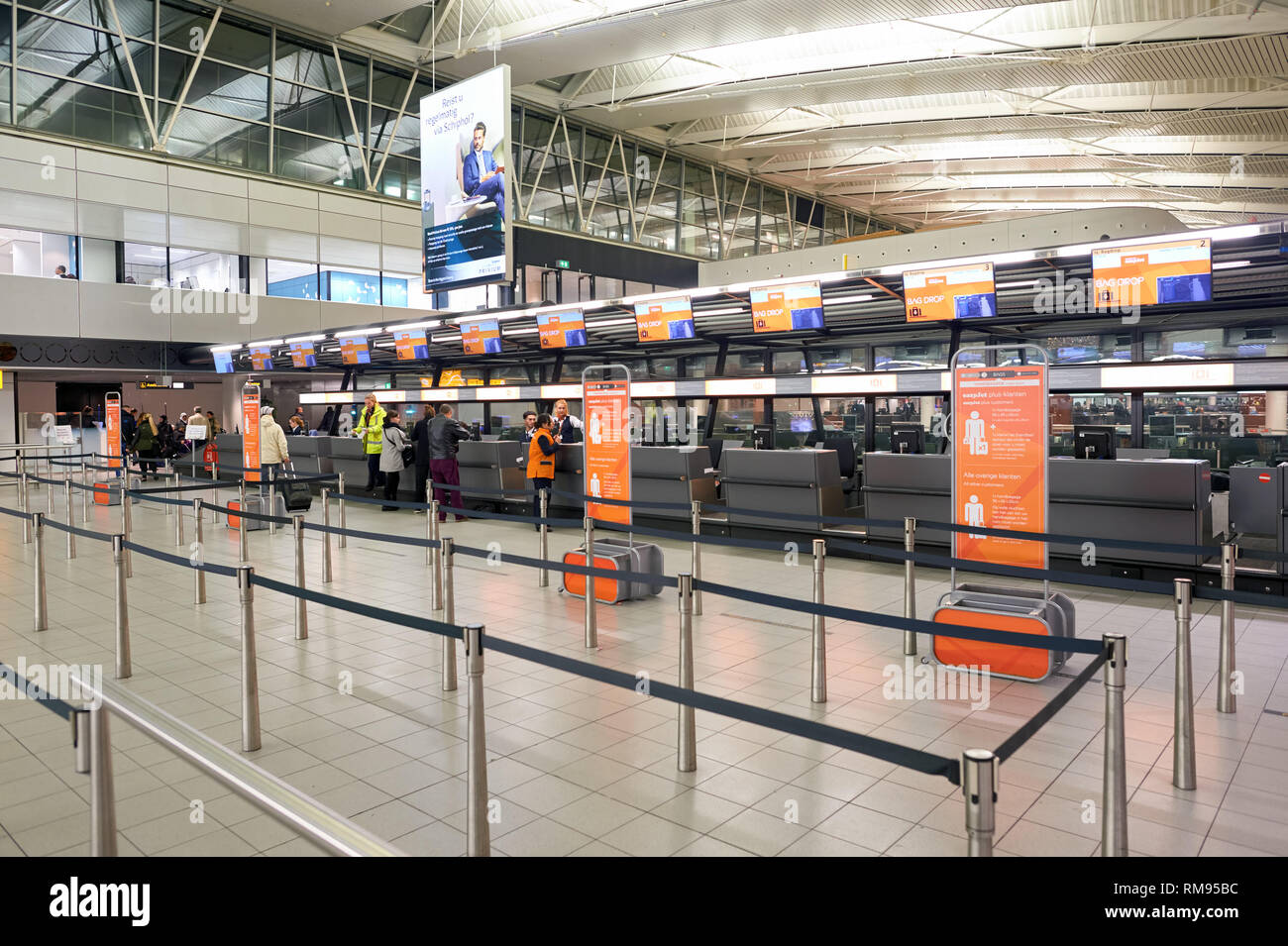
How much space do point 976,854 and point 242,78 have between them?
2316 centimetres

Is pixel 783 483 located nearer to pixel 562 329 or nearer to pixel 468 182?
pixel 562 329

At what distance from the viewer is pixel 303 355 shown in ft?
65.0

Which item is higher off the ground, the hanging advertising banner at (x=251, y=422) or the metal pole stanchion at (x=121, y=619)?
the hanging advertising banner at (x=251, y=422)

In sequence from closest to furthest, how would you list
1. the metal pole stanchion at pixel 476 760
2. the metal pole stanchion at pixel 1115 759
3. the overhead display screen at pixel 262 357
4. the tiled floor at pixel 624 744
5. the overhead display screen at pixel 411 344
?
the metal pole stanchion at pixel 1115 759, the metal pole stanchion at pixel 476 760, the tiled floor at pixel 624 744, the overhead display screen at pixel 411 344, the overhead display screen at pixel 262 357

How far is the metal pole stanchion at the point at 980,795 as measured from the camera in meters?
1.98

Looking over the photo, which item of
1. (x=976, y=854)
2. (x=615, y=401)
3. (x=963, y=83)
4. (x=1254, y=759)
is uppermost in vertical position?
(x=963, y=83)

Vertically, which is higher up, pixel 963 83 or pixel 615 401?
pixel 963 83

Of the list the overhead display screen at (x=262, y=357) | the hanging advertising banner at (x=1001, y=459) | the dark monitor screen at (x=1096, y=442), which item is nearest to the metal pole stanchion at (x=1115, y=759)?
the hanging advertising banner at (x=1001, y=459)

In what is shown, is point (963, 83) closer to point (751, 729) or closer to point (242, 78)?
point (242, 78)

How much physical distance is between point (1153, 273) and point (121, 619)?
9551mm

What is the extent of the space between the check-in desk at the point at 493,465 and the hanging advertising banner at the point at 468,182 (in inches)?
106

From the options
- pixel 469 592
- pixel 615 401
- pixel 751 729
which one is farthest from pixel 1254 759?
pixel 469 592

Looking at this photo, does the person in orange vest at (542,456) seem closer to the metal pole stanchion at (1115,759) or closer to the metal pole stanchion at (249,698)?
the metal pole stanchion at (249,698)

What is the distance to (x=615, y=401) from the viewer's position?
7590mm
